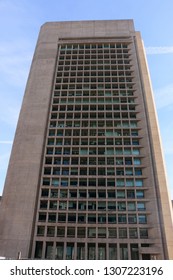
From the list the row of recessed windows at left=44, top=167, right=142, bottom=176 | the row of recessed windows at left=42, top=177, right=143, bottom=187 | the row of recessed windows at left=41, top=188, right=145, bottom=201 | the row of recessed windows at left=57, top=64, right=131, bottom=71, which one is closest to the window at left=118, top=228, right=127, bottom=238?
the row of recessed windows at left=41, top=188, right=145, bottom=201

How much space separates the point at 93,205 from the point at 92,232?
4.08 meters

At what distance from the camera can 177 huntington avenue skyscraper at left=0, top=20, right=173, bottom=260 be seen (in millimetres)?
33844

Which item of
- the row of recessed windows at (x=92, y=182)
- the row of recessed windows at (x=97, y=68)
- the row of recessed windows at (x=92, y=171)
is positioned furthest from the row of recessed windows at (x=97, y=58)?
the row of recessed windows at (x=92, y=182)

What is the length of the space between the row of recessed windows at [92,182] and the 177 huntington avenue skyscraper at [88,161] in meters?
0.17

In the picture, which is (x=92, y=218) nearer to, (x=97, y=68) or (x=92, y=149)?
(x=92, y=149)

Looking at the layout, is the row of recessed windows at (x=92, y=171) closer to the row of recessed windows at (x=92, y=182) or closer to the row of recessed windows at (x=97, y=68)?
the row of recessed windows at (x=92, y=182)

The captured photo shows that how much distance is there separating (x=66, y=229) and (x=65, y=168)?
33.8ft

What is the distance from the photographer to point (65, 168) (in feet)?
133

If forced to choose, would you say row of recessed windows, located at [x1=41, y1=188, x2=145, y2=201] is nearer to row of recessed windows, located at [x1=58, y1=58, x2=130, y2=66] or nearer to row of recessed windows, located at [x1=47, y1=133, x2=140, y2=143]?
row of recessed windows, located at [x1=47, y1=133, x2=140, y2=143]

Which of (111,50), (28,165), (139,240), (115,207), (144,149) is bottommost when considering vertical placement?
(139,240)

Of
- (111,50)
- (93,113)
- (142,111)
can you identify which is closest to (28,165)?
(93,113)

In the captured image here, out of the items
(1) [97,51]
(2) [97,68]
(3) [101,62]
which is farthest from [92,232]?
(1) [97,51]

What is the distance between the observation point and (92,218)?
3581 cm

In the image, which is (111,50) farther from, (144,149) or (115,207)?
(115,207)
